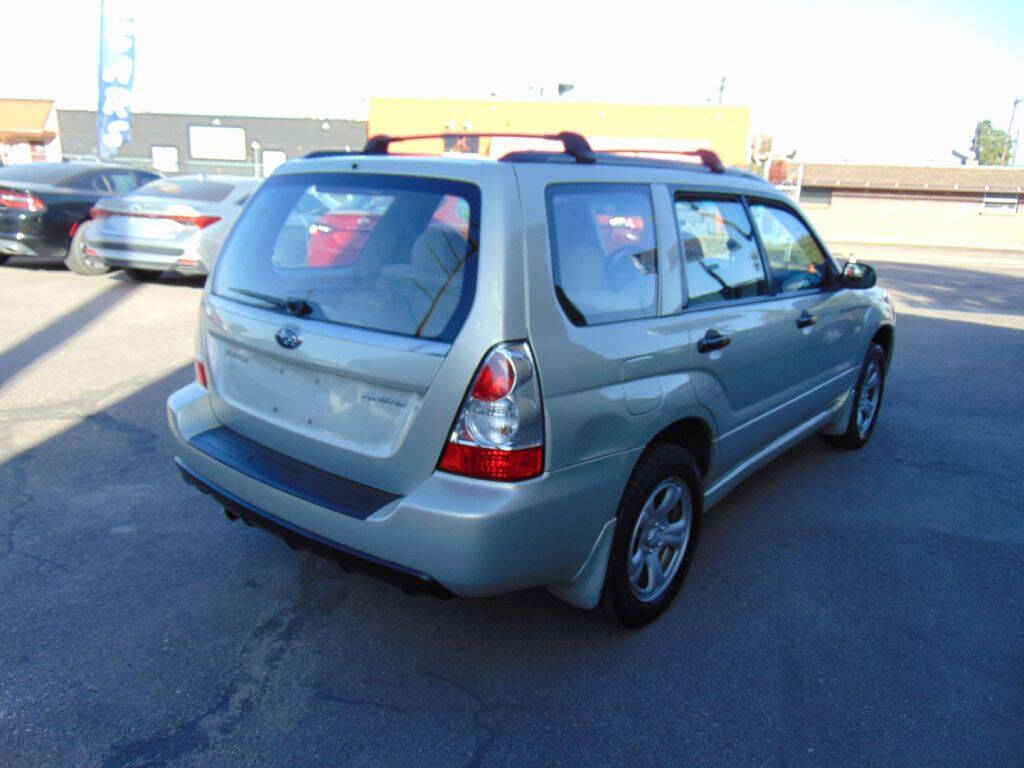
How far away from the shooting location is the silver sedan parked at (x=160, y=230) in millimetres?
9875

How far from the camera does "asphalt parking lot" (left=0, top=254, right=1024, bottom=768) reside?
2594 millimetres

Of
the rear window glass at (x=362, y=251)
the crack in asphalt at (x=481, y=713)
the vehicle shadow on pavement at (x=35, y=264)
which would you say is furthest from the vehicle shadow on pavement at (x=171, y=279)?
the crack in asphalt at (x=481, y=713)

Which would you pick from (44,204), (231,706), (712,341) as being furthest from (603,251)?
(44,204)

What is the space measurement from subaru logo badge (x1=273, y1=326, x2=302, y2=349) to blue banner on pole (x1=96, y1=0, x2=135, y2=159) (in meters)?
18.4

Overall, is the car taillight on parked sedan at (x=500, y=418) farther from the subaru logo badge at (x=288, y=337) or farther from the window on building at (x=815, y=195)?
the window on building at (x=815, y=195)

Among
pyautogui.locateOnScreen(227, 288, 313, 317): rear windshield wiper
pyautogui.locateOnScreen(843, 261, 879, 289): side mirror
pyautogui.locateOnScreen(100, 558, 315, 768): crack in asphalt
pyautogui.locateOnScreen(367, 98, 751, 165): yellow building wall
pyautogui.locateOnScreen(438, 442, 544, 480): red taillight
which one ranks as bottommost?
pyautogui.locateOnScreen(100, 558, 315, 768): crack in asphalt

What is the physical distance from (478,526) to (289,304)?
3.73 ft

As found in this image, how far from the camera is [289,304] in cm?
301

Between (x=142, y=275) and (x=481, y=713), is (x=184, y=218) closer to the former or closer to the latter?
(x=142, y=275)

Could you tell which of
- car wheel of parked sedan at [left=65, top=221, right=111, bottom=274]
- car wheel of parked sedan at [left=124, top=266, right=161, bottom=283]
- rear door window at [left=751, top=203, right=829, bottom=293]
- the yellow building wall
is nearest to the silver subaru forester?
rear door window at [left=751, top=203, right=829, bottom=293]

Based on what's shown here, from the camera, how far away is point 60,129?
1610 inches

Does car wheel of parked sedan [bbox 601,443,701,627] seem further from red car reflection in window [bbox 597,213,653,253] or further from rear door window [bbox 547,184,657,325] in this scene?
red car reflection in window [bbox 597,213,653,253]

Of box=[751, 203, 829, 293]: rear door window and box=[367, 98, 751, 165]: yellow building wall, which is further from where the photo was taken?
box=[367, 98, 751, 165]: yellow building wall

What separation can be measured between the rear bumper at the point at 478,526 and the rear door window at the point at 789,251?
173 centimetres
